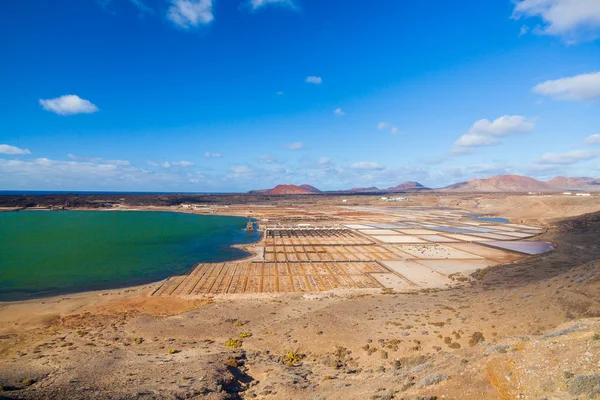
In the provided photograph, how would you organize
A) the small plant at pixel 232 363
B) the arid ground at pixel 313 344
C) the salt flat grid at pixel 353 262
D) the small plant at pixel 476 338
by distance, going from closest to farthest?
the arid ground at pixel 313 344
the small plant at pixel 232 363
the small plant at pixel 476 338
the salt flat grid at pixel 353 262

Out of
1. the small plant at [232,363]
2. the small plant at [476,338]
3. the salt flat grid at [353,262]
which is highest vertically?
the small plant at [476,338]

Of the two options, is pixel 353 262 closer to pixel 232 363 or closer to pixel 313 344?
pixel 313 344

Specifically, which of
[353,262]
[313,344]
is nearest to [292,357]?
[313,344]

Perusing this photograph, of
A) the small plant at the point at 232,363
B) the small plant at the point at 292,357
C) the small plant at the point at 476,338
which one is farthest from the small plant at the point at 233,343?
the small plant at the point at 476,338

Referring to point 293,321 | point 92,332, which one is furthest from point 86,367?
point 293,321

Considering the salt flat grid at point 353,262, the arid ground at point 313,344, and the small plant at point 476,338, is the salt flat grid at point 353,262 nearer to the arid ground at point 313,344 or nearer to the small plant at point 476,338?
the arid ground at point 313,344

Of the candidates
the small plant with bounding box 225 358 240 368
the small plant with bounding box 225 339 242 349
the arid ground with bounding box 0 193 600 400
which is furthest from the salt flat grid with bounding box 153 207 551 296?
the small plant with bounding box 225 358 240 368
